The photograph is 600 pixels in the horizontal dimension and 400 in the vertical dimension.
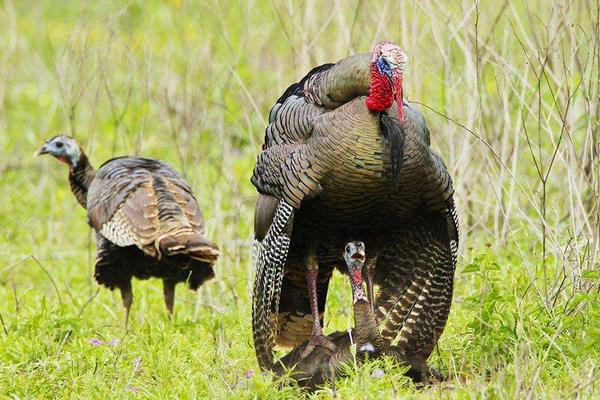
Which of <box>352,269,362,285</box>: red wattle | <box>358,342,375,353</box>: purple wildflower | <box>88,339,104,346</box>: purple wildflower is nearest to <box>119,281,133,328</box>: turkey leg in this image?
<box>88,339,104,346</box>: purple wildflower

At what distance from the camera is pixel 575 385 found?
14.1 ft

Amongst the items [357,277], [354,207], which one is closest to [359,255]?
[357,277]

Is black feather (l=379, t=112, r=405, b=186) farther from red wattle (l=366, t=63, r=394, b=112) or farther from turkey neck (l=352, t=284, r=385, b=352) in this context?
turkey neck (l=352, t=284, r=385, b=352)

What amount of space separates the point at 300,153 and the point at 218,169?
10.2 feet

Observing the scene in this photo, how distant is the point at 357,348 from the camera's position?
16.7 ft

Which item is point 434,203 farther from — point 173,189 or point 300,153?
point 173,189

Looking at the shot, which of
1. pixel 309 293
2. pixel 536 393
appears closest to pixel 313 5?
pixel 309 293

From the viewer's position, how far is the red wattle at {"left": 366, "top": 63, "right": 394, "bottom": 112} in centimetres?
494

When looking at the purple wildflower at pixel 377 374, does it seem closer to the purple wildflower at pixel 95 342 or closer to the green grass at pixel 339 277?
the green grass at pixel 339 277

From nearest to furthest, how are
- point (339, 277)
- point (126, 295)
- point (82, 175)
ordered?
point (126, 295), point (339, 277), point (82, 175)

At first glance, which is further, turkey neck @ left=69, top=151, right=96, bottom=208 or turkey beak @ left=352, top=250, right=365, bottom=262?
turkey neck @ left=69, top=151, right=96, bottom=208

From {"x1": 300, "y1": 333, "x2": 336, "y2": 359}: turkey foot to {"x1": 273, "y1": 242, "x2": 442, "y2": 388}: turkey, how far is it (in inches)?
0.6

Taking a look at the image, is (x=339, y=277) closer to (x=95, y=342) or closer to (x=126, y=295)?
(x=126, y=295)

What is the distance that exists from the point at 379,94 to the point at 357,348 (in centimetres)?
111
